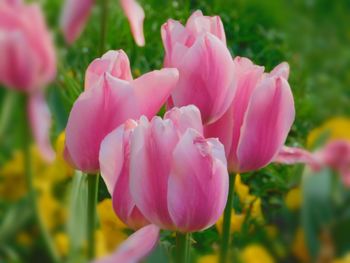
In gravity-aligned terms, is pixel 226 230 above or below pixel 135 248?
below

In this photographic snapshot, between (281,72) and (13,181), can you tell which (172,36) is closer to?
(281,72)

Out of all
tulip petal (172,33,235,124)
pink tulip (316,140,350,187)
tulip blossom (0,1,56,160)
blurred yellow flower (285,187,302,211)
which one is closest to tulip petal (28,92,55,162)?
tulip blossom (0,1,56,160)

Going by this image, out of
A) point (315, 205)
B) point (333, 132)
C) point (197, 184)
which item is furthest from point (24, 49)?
point (333, 132)

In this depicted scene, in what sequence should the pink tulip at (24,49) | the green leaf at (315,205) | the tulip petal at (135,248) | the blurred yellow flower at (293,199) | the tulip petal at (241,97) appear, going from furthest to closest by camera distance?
1. the blurred yellow flower at (293,199)
2. the green leaf at (315,205)
3. the tulip petal at (241,97)
4. the pink tulip at (24,49)
5. the tulip petal at (135,248)

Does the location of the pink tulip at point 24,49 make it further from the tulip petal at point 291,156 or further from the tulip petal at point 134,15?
the tulip petal at point 291,156

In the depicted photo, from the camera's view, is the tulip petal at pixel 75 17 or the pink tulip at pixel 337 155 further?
the pink tulip at pixel 337 155

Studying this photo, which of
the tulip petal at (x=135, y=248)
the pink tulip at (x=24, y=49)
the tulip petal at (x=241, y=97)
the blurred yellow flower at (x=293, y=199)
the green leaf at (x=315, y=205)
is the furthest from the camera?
the blurred yellow flower at (x=293, y=199)

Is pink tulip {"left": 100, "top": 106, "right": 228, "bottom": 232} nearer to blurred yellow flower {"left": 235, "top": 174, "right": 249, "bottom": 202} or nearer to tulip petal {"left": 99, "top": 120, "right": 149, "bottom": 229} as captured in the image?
tulip petal {"left": 99, "top": 120, "right": 149, "bottom": 229}

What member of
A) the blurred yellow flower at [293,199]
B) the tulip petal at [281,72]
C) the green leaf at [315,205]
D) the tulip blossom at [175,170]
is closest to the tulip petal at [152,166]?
the tulip blossom at [175,170]

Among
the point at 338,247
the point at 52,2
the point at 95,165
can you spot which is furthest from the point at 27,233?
the point at 52,2
